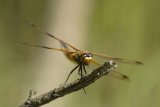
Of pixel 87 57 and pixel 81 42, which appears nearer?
pixel 87 57

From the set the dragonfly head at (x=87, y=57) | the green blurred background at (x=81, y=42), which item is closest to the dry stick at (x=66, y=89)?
the dragonfly head at (x=87, y=57)

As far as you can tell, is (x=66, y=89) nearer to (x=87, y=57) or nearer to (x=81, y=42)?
(x=87, y=57)

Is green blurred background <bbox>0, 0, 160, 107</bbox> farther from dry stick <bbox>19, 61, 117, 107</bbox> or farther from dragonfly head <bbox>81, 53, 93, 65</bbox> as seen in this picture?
dry stick <bbox>19, 61, 117, 107</bbox>

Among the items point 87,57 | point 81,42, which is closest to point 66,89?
point 87,57

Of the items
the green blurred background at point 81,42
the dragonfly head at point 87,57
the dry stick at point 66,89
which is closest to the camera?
the dry stick at point 66,89

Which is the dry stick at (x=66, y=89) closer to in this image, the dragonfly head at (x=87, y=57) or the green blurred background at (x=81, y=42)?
the dragonfly head at (x=87, y=57)

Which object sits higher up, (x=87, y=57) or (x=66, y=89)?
(x=87, y=57)

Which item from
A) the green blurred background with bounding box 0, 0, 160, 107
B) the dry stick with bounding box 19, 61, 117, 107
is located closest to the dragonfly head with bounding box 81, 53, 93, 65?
the dry stick with bounding box 19, 61, 117, 107

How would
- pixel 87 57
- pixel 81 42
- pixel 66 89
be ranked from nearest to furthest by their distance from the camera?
1. pixel 66 89
2. pixel 87 57
3. pixel 81 42
